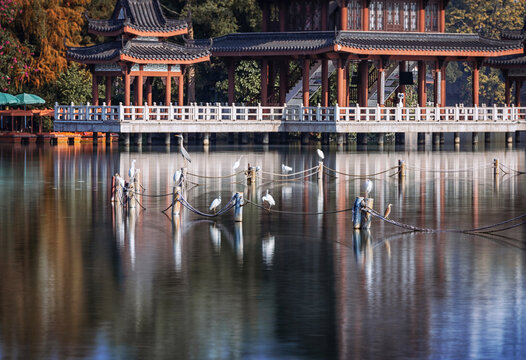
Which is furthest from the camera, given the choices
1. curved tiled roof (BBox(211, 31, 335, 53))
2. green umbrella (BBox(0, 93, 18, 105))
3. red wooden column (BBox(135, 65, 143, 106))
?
curved tiled roof (BBox(211, 31, 335, 53))

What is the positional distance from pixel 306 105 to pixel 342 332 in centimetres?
5039

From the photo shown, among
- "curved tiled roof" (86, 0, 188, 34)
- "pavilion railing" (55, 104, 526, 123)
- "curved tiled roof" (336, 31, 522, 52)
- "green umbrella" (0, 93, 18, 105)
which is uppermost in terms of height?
"curved tiled roof" (86, 0, 188, 34)

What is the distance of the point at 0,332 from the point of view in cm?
1424

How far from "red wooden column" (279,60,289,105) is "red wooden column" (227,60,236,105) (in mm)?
2970

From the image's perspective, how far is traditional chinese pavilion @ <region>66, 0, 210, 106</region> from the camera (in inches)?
2430

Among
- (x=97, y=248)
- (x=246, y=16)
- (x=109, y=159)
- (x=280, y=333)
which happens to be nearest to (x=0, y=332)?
(x=280, y=333)

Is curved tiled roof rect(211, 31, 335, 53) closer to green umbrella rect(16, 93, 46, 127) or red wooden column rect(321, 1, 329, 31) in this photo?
red wooden column rect(321, 1, 329, 31)

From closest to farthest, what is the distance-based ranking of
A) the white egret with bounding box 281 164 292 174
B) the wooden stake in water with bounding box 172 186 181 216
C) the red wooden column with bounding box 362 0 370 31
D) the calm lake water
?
the calm lake water, the wooden stake in water with bounding box 172 186 181 216, the white egret with bounding box 281 164 292 174, the red wooden column with bounding box 362 0 370 31

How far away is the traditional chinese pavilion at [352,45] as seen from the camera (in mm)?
63906

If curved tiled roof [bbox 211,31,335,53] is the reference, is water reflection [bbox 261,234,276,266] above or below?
below

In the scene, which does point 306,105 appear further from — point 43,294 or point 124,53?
point 43,294

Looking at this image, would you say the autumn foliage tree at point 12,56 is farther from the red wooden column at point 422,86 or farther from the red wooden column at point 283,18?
the red wooden column at point 422,86

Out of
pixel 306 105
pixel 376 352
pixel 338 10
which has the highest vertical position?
pixel 338 10

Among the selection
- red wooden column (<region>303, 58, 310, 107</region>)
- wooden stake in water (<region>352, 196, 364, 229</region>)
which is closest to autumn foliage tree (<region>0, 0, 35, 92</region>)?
red wooden column (<region>303, 58, 310, 107</region>)
